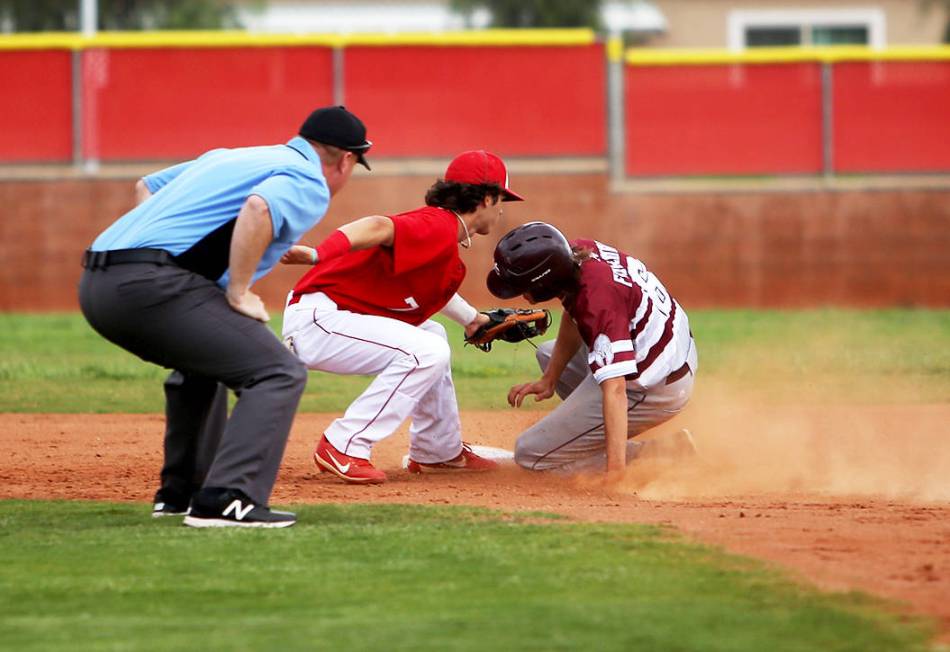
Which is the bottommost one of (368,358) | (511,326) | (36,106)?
(368,358)

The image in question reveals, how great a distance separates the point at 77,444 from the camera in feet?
29.6

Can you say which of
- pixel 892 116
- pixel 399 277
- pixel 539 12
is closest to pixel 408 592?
pixel 399 277

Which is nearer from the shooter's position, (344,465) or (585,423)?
(344,465)

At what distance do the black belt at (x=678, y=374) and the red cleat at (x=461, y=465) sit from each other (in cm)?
113

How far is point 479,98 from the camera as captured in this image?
19969 millimetres

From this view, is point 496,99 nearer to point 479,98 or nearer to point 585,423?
point 479,98

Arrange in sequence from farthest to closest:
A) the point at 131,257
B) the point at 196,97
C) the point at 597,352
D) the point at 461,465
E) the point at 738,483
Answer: the point at 196,97, the point at 461,465, the point at 738,483, the point at 597,352, the point at 131,257

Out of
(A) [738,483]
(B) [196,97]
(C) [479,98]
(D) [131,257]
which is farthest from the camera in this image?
(C) [479,98]

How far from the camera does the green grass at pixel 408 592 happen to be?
4.32 m

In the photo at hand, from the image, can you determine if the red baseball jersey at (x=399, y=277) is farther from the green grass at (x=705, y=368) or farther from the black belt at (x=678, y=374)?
the green grass at (x=705, y=368)

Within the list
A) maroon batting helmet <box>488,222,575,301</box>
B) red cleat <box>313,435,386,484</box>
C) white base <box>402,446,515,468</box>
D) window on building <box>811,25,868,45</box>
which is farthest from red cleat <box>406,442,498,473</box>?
window on building <box>811,25,868,45</box>

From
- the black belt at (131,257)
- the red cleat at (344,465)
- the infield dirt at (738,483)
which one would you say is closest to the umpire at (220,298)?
the black belt at (131,257)

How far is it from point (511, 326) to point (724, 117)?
43.6 ft

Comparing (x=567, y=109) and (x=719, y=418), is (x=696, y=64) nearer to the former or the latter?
(x=567, y=109)
